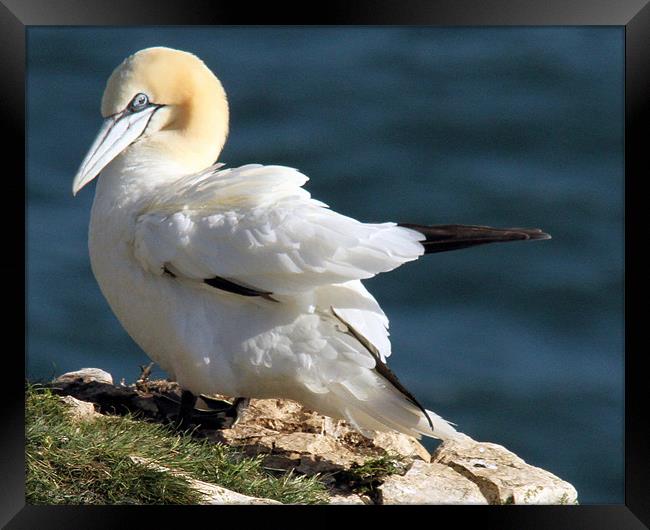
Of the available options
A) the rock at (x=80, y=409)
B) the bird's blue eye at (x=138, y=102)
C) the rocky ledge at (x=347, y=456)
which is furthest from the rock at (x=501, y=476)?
the bird's blue eye at (x=138, y=102)

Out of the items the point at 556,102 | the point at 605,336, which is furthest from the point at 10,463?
the point at 556,102

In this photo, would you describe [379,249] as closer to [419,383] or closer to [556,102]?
[419,383]

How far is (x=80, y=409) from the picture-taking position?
20.5ft

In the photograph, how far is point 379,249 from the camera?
5695mm

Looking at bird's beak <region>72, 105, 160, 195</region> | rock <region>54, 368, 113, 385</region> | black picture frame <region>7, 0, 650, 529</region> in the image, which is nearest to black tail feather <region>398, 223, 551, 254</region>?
black picture frame <region>7, 0, 650, 529</region>

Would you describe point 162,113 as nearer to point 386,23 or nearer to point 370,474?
point 386,23

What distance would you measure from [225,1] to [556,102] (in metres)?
10.5

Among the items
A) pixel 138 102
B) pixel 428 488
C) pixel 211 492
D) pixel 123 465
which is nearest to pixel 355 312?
pixel 428 488

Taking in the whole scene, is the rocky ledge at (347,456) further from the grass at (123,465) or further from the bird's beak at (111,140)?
the bird's beak at (111,140)

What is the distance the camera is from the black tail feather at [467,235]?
5.57m

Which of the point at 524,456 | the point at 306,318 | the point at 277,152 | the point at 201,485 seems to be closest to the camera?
the point at 201,485

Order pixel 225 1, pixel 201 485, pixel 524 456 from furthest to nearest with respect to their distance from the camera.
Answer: pixel 524 456
pixel 201 485
pixel 225 1

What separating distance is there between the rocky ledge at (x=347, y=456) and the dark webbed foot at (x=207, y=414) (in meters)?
0.05

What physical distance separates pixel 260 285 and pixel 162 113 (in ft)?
4.59
